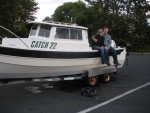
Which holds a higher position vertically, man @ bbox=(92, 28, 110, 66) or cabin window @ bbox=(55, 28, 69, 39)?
cabin window @ bbox=(55, 28, 69, 39)

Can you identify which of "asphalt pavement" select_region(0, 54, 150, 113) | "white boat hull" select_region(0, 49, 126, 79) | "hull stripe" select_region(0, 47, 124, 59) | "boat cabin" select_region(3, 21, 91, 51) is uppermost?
"boat cabin" select_region(3, 21, 91, 51)

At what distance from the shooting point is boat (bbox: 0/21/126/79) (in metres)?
9.57

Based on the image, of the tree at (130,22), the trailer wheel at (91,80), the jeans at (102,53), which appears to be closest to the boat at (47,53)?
the jeans at (102,53)

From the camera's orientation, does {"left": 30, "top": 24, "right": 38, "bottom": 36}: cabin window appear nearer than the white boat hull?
No

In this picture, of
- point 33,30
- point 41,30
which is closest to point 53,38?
point 41,30

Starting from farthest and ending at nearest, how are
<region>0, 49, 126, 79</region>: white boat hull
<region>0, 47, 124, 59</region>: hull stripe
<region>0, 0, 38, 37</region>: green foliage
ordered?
<region>0, 0, 38, 37</region>: green foliage
<region>0, 49, 126, 79</region>: white boat hull
<region>0, 47, 124, 59</region>: hull stripe

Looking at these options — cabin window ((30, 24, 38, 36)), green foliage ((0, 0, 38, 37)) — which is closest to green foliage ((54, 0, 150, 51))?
green foliage ((0, 0, 38, 37))

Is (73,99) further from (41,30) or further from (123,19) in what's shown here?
(123,19)

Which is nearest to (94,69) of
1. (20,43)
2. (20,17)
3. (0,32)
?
(20,43)

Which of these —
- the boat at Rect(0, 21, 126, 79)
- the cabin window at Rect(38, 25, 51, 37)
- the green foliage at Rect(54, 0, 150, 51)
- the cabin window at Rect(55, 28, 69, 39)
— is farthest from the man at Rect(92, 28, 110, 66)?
the green foliage at Rect(54, 0, 150, 51)

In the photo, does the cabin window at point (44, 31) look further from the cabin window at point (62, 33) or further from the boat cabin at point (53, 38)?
the cabin window at point (62, 33)

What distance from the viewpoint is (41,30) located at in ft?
38.0

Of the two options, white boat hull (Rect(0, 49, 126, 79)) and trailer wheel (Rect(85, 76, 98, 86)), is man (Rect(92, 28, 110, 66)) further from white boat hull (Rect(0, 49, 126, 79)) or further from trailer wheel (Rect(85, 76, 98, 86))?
trailer wheel (Rect(85, 76, 98, 86))

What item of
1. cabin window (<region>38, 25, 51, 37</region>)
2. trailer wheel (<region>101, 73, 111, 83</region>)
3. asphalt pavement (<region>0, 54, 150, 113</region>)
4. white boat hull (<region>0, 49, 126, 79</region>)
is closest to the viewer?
asphalt pavement (<region>0, 54, 150, 113</region>)
